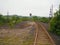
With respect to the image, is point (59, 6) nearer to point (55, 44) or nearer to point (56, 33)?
point (56, 33)

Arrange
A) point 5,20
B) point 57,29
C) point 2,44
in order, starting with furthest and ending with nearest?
point 5,20 < point 57,29 < point 2,44

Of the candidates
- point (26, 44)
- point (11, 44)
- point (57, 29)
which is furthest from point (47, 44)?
point (57, 29)

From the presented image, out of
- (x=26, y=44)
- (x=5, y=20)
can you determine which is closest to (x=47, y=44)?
(x=26, y=44)

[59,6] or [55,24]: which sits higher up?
[59,6]

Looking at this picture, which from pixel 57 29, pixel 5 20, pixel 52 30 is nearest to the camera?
pixel 57 29

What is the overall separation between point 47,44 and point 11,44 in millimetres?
2609

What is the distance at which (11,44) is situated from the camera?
46.3 feet

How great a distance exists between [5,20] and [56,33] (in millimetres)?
25894

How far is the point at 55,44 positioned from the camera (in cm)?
1464

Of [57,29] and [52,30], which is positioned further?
[52,30]

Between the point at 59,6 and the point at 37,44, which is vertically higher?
the point at 59,6

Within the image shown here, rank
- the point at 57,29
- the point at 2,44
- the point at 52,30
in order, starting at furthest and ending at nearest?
1. the point at 52,30
2. the point at 57,29
3. the point at 2,44

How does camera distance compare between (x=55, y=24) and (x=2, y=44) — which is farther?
(x=55, y=24)

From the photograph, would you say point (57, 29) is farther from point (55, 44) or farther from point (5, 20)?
point (5, 20)
